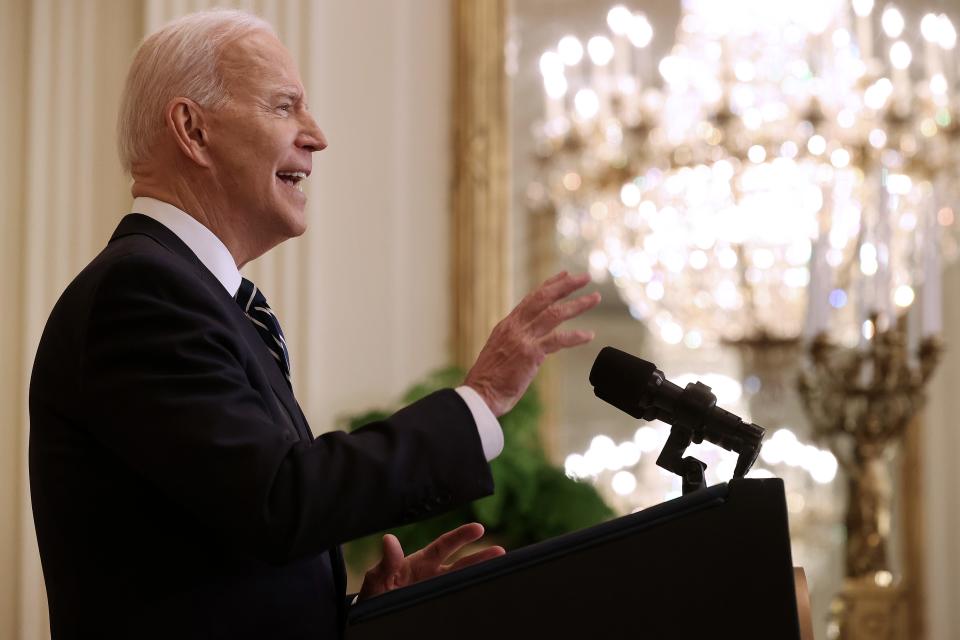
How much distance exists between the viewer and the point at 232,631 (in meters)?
1.28

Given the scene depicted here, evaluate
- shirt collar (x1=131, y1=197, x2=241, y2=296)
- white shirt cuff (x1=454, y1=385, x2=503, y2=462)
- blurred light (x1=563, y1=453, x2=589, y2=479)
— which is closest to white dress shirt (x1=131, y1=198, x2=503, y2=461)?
shirt collar (x1=131, y1=197, x2=241, y2=296)

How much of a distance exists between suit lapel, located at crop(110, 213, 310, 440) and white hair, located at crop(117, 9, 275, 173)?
14 cm

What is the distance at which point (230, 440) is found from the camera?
1.18 metres

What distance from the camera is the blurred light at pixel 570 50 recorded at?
540cm

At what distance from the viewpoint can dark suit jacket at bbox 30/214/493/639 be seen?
3.88ft

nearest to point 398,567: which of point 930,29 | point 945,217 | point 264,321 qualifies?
point 264,321

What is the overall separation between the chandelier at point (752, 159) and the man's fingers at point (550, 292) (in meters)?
3.54

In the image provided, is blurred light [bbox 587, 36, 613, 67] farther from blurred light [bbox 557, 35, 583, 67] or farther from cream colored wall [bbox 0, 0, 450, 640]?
cream colored wall [bbox 0, 0, 450, 640]

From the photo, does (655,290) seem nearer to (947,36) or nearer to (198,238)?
(947,36)

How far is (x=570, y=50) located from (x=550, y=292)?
4.37m

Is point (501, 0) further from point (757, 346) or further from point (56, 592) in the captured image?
point (56, 592)

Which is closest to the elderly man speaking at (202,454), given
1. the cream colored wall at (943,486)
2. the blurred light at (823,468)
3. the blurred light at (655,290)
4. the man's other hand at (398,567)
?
the man's other hand at (398,567)

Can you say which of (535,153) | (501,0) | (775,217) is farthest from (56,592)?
(535,153)

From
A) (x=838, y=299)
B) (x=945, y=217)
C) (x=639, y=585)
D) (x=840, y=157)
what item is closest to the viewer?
(x=639, y=585)
